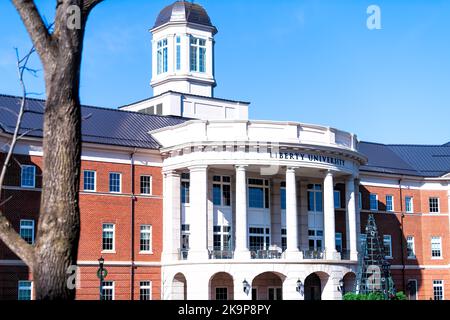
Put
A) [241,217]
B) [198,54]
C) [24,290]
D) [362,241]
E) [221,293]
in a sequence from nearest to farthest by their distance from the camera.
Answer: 1. [24,290]
2. [241,217]
3. [221,293]
4. [362,241]
5. [198,54]

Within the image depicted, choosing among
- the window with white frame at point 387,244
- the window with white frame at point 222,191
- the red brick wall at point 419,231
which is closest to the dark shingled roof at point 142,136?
the red brick wall at point 419,231

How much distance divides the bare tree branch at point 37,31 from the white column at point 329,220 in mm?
40075

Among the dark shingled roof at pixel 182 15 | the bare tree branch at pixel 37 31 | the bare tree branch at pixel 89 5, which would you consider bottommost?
the bare tree branch at pixel 37 31

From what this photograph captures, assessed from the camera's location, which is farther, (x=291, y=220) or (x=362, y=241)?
(x=362, y=241)

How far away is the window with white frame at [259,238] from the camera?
157 ft

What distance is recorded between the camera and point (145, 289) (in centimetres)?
4569

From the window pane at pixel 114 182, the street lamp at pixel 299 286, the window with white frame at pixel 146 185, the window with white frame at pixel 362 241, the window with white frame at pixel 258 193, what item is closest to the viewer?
the street lamp at pixel 299 286

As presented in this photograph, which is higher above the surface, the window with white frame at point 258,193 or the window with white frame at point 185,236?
the window with white frame at point 258,193

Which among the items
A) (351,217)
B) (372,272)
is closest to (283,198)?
(351,217)

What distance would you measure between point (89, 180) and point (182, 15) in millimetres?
19586

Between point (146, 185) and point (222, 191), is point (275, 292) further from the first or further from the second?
point (146, 185)

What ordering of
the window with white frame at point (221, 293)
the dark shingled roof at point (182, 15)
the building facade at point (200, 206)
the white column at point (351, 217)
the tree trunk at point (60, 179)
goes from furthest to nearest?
the dark shingled roof at point (182, 15) < the white column at point (351, 217) < the window with white frame at point (221, 293) < the building facade at point (200, 206) < the tree trunk at point (60, 179)

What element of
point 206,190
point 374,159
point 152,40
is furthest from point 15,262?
point 374,159

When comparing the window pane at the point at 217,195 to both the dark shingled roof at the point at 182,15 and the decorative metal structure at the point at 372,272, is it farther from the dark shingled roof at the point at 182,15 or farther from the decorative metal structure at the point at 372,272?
the dark shingled roof at the point at 182,15
